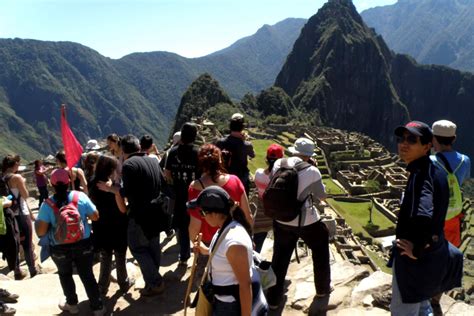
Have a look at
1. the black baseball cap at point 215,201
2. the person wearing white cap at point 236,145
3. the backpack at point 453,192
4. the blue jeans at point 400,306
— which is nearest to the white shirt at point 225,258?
the black baseball cap at point 215,201

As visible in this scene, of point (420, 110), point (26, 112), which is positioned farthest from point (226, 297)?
point (420, 110)

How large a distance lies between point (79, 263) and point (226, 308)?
6.79ft

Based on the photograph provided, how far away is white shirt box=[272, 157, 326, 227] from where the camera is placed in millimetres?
4137

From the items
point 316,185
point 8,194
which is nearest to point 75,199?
point 8,194

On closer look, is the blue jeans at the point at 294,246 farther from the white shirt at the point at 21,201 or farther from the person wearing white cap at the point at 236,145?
the white shirt at the point at 21,201

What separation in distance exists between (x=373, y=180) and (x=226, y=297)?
38401 millimetres

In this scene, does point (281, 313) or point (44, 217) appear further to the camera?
point (281, 313)

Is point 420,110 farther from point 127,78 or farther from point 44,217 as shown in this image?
point 44,217

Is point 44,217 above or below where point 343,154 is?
above

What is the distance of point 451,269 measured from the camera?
10.3 ft

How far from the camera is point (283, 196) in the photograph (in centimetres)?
401

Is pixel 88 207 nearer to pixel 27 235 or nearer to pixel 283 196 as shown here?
pixel 283 196

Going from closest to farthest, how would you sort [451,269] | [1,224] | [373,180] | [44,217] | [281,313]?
[451,269] < [44,217] < [281,313] < [1,224] < [373,180]

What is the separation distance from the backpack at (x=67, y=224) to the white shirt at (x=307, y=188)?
189 centimetres
